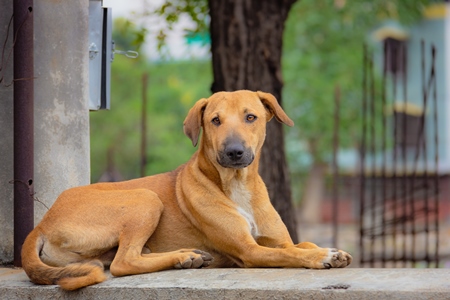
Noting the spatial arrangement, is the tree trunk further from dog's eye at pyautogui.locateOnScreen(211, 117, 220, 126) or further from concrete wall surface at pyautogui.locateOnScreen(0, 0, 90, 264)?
dog's eye at pyautogui.locateOnScreen(211, 117, 220, 126)

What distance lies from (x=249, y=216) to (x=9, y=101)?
210cm

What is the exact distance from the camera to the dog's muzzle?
16.5 feet

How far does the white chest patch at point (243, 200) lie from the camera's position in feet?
17.4

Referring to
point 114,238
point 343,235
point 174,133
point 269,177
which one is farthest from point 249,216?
point 174,133

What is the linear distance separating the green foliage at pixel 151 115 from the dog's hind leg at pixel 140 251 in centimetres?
1594

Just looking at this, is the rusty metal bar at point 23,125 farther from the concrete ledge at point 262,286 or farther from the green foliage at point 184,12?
the green foliage at point 184,12

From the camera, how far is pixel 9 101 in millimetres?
6000

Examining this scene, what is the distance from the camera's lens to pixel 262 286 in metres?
4.38

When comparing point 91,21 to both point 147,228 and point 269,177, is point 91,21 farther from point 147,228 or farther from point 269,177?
point 269,177

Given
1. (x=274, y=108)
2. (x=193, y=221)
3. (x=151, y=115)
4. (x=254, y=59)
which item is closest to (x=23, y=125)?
(x=193, y=221)

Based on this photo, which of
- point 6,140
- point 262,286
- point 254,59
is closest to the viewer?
point 262,286

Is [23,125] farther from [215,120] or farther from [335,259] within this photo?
[335,259]

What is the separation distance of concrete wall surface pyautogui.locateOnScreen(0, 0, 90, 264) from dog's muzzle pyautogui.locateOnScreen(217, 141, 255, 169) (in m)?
1.59

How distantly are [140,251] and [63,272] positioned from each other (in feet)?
1.79
